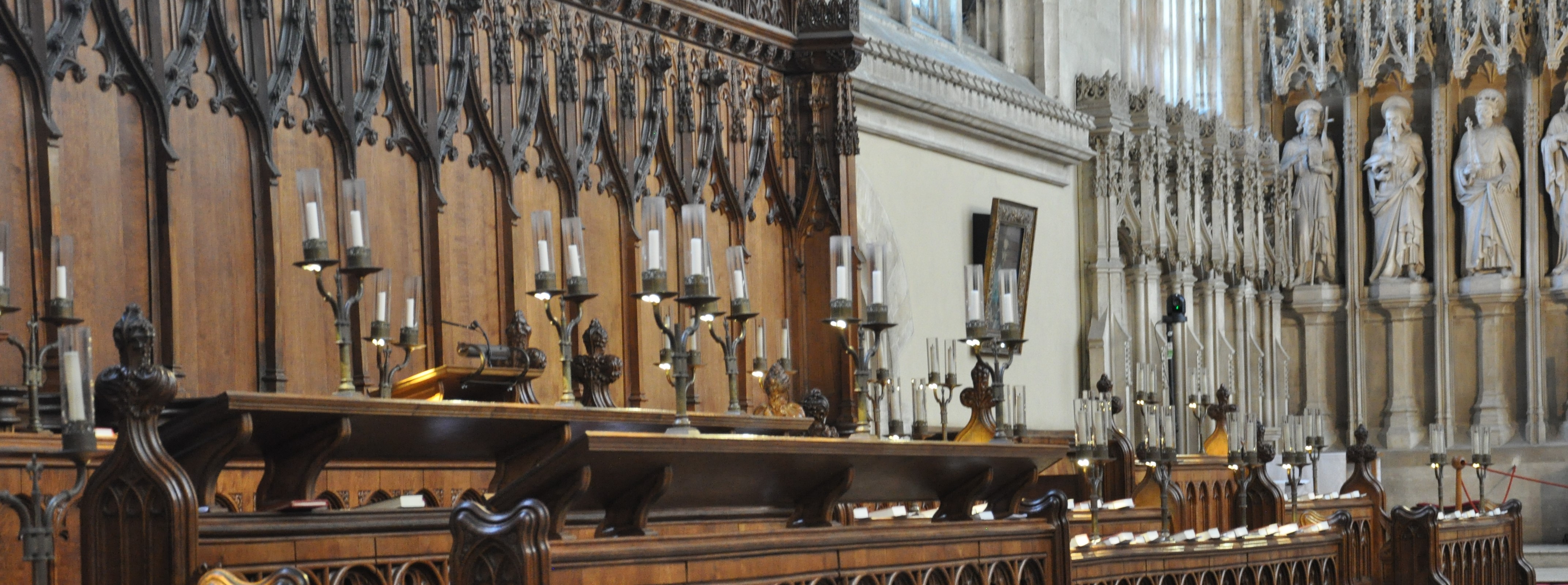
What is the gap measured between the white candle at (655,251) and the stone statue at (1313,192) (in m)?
14.3

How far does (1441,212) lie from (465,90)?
1249 centimetres

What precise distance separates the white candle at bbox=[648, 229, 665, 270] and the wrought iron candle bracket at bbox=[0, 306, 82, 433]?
172 cm

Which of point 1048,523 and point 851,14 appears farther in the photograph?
point 851,14

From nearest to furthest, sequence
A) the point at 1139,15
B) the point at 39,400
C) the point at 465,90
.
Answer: the point at 39,400 < the point at 465,90 < the point at 1139,15

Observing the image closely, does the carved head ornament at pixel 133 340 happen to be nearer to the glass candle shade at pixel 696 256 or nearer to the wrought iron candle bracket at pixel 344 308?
the wrought iron candle bracket at pixel 344 308

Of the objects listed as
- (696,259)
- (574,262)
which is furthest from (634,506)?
(574,262)

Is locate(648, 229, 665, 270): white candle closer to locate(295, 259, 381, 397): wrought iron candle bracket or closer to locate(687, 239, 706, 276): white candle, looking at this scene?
locate(687, 239, 706, 276): white candle

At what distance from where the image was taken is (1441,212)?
18.2 meters

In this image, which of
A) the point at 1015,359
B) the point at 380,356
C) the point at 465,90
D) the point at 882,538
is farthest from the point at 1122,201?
the point at 882,538

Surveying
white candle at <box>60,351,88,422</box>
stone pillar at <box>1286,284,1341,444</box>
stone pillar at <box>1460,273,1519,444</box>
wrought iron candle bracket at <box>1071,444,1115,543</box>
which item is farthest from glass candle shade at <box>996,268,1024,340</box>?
stone pillar at <box>1286,284,1341,444</box>

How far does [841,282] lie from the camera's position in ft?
22.2

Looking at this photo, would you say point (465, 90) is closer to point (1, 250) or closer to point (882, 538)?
point (1, 250)

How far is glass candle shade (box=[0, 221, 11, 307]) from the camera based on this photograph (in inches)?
219

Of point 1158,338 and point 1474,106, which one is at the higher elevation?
point 1474,106
